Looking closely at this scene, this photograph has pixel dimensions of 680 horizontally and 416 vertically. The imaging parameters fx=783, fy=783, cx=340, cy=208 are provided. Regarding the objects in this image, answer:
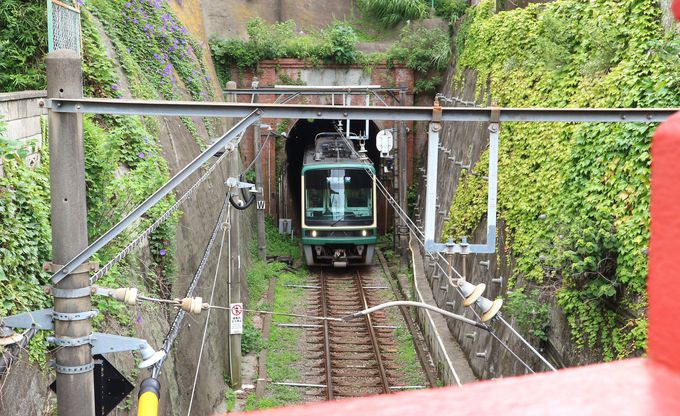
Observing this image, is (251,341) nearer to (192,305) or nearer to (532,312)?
(532,312)

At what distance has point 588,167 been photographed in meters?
9.62

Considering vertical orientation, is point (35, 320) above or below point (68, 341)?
above

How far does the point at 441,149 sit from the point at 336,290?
5.00 meters

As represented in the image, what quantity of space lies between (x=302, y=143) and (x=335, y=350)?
16101mm

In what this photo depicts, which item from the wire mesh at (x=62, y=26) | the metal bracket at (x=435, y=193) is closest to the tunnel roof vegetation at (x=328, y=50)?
the wire mesh at (x=62, y=26)

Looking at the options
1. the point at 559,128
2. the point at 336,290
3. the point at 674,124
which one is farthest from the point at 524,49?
the point at 674,124

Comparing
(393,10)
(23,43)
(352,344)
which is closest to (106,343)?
(23,43)

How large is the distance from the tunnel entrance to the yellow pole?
21.9 m

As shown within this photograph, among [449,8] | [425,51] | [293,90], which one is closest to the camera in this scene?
[293,90]

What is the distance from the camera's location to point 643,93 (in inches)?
361

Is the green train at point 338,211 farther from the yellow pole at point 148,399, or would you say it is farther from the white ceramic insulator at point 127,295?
the yellow pole at point 148,399

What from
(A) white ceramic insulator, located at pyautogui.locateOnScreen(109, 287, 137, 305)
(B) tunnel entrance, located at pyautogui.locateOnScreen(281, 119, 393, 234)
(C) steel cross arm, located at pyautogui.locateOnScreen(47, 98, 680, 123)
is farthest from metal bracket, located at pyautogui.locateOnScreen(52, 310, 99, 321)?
(B) tunnel entrance, located at pyautogui.locateOnScreen(281, 119, 393, 234)

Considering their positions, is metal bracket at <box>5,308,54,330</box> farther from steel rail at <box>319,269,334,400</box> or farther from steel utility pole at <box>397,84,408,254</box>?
steel utility pole at <box>397,84,408,254</box>

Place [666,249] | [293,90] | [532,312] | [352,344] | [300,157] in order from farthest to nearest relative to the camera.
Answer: [300,157]
[293,90]
[352,344]
[532,312]
[666,249]
